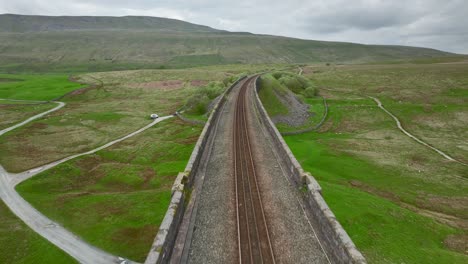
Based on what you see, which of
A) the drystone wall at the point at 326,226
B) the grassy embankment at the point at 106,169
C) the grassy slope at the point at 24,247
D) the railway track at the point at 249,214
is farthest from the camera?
the grassy embankment at the point at 106,169

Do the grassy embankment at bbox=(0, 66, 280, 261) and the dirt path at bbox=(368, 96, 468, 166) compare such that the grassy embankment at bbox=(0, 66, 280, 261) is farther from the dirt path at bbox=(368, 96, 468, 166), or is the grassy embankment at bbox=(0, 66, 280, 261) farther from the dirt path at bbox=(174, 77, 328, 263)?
the dirt path at bbox=(368, 96, 468, 166)

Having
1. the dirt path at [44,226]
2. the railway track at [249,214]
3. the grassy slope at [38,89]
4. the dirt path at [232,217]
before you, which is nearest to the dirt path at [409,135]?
the dirt path at [232,217]

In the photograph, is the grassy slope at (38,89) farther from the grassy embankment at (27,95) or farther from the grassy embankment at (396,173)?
the grassy embankment at (396,173)

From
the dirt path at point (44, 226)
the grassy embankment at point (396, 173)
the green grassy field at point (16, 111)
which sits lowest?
the green grassy field at point (16, 111)

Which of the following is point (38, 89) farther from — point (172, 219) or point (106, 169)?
point (172, 219)

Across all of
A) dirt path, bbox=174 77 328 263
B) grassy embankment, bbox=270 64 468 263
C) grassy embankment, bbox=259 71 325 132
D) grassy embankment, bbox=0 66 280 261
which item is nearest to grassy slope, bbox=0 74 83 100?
grassy embankment, bbox=0 66 280 261

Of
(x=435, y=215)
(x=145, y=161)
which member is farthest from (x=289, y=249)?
(x=145, y=161)

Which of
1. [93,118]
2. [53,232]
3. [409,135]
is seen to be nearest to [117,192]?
[53,232]
